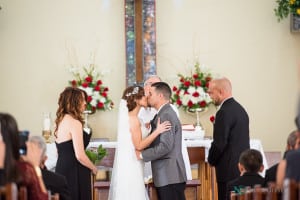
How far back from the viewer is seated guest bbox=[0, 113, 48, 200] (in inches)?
190

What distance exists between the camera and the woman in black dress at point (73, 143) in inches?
303

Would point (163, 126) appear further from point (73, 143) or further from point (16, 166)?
point (16, 166)

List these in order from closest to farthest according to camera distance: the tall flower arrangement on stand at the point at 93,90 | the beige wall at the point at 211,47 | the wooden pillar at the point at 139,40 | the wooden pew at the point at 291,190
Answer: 1. the wooden pew at the point at 291,190
2. the tall flower arrangement on stand at the point at 93,90
3. the wooden pillar at the point at 139,40
4. the beige wall at the point at 211,47

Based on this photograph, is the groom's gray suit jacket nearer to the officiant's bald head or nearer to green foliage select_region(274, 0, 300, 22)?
the officiant's bald head

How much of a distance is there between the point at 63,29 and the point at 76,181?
410 cm

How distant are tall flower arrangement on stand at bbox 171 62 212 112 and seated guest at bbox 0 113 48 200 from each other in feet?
20.4

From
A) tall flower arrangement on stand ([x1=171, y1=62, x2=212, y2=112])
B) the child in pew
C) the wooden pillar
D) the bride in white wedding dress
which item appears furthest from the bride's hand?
the wooden pillar

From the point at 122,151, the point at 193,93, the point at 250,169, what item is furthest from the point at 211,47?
the point at 250,169

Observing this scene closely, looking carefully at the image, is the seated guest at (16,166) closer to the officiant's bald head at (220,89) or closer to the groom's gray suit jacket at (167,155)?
the groom's gray suit jacket at (167,155)

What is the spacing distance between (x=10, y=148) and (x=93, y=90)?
6.38m

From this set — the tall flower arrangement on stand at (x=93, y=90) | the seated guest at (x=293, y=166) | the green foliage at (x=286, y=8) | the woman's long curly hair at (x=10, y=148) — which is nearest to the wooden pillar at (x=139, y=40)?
the tall flower arrangement on stand at (x=93, y=90)

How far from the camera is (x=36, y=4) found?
11492 millimetres

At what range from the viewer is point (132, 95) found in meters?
8.50

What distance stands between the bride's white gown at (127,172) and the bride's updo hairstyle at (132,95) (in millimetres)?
250
